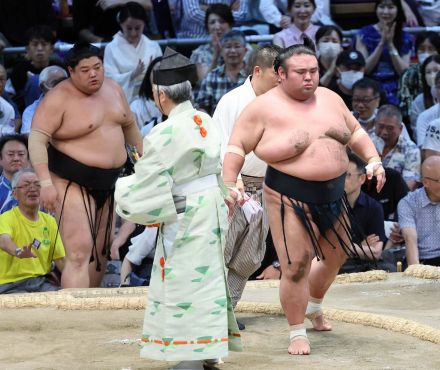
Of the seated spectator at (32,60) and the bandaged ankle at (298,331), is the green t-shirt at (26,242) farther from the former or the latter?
the bandaged ankle at (298,331)

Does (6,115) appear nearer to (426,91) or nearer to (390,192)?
(390,192)

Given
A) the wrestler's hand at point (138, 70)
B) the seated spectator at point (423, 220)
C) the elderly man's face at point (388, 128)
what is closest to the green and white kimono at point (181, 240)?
the seated spectator at point (423, 220)

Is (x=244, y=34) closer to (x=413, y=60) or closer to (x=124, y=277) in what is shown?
A: (x=413, y=60)

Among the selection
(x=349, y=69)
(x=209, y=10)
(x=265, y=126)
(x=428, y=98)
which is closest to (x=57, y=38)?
(x=209, y=10)

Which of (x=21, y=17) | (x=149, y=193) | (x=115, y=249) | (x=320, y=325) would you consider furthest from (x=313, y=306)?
(x=21, y=17)

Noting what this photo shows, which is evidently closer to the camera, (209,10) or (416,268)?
(416,268)

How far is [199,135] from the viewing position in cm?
346

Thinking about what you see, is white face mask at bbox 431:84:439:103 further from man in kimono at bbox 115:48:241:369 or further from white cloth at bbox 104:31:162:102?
man in kimono at bbox 115:48:241:369

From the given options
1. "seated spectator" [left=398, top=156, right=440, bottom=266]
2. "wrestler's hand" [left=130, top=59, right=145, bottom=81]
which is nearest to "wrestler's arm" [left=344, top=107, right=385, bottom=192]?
"seated spectator" [left=398, top=156, right=440, bottom=266]

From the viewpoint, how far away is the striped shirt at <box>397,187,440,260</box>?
5594 mm

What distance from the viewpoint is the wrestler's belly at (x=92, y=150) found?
Answer: 4.99 m

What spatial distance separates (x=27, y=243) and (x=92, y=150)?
609 millimetres

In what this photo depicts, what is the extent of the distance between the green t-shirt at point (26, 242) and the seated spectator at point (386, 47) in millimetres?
2379

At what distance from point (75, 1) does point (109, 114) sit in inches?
90.2
